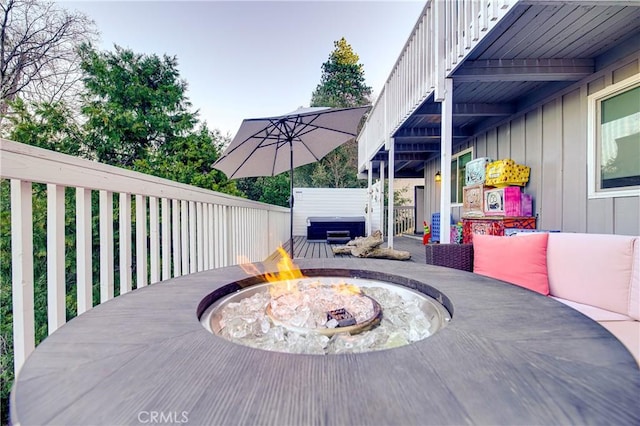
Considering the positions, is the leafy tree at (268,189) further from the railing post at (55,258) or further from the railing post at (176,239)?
the railing post at (55,258)

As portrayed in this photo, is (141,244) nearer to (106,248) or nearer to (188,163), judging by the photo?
(106,248)

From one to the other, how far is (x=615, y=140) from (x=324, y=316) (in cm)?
339

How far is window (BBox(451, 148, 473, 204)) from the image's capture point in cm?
530

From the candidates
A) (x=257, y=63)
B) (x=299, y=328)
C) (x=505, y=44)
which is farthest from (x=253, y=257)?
(x=257, y=63)

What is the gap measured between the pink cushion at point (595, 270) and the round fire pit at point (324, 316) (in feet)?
4.72

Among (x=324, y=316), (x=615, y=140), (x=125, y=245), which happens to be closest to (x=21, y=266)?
(x=125, y=245)

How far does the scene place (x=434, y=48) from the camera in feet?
9.92

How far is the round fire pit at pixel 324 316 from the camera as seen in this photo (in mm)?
714

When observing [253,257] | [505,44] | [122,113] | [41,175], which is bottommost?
[253,257]

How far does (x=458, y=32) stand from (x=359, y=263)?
2.45 m

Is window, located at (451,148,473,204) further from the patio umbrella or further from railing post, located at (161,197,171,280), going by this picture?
railing post, located at (161,197,171,280)

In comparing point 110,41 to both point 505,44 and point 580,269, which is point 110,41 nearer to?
point 505,44

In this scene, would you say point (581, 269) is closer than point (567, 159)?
Yes

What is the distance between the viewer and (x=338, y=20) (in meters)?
10.9
